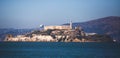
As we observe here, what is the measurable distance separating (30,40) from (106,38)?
47.8 ft

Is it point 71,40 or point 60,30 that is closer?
point 71,40

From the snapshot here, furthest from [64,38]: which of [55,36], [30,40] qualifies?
[30,40]

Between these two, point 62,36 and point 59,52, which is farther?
point 62,36

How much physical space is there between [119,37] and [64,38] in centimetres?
1151

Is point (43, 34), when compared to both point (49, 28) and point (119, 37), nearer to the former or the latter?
point (49, 28)

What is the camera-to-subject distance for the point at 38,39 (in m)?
79.4

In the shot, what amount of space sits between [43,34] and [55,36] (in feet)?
8.45

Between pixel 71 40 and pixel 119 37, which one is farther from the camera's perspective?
pixel 119 37

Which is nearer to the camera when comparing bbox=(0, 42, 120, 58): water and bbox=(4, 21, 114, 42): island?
bbox=(0, 42, 120, 58): water

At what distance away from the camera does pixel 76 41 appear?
77.0 meters

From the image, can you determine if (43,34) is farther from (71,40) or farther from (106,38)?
(106,38)

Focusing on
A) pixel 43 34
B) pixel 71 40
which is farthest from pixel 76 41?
pixel 43 34

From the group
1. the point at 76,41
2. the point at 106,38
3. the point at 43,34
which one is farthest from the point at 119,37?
the point at 43,34

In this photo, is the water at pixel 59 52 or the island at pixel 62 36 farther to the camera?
the island at pixel 62 36
